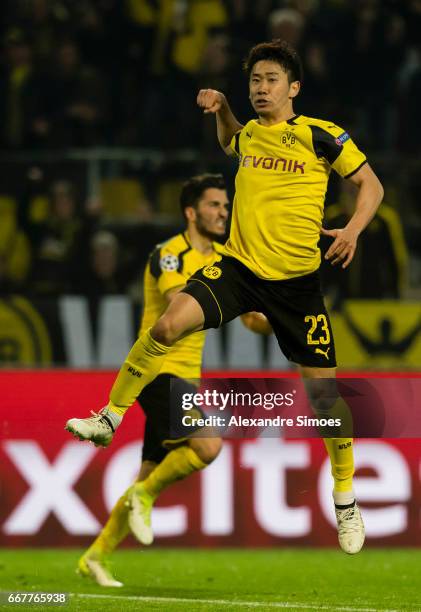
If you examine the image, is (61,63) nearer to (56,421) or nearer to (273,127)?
(56,421)

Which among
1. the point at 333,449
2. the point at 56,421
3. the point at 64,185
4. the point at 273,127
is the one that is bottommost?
the point at 56,421

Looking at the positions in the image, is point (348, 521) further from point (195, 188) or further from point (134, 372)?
point (195, 188)

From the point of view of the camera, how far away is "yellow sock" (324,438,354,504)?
7684 mm

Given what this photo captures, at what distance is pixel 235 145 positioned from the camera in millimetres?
7613

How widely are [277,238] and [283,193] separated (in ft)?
0.78

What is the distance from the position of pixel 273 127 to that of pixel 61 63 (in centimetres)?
742

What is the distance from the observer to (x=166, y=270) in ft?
29.1

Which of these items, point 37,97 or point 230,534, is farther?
point 37,97

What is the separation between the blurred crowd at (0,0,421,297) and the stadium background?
0.07ft

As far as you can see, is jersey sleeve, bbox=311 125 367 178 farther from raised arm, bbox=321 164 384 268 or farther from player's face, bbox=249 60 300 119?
player's face, bbox=249 60 300 119

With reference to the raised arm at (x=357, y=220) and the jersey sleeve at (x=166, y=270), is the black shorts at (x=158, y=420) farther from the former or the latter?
the raised arm at (x=357, y=220)

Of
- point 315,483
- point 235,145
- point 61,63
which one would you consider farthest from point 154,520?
point 61,63

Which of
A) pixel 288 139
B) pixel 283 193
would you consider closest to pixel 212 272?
pixel 283 193

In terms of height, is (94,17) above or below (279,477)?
above
